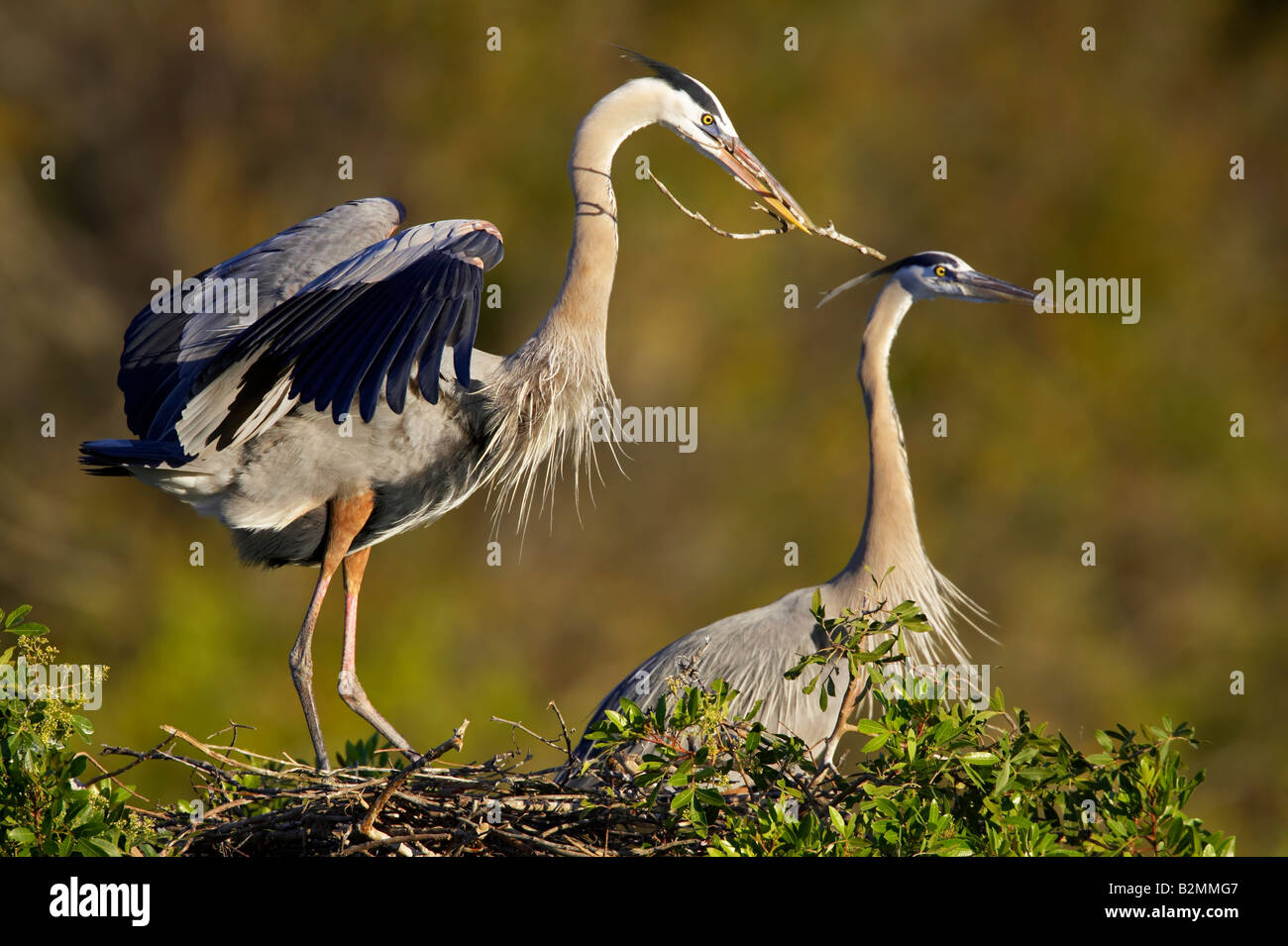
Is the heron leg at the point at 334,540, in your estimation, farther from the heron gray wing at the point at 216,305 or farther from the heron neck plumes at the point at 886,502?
the heron neck plumes at the point at 886,502

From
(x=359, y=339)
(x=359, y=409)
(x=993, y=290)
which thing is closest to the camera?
(x=359, y=339)

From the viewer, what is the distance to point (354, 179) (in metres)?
10.5

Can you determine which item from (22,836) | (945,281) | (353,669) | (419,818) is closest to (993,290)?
(945,281)

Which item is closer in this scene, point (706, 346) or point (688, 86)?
point (688, 86)

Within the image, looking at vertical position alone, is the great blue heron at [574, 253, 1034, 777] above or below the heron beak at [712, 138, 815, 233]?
below

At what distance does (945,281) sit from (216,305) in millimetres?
2191

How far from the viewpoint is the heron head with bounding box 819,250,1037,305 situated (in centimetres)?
465

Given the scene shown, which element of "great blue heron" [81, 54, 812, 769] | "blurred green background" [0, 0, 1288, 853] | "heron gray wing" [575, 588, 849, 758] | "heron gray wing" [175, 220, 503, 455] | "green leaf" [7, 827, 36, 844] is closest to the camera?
"green leaf" [7, 827, 36, 844]

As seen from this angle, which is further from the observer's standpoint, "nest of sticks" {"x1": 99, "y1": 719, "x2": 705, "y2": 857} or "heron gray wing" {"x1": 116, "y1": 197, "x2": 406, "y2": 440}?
"heron gray wing" {"x1": 116, "y1": 197, "x2": 406, "y2": 440}

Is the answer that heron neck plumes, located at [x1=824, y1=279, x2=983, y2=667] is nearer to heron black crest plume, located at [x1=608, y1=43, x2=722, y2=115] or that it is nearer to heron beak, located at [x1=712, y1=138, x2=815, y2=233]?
heron beak, located at [x1=712, y1=138, x2=815, y2=233]

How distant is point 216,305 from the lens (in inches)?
170

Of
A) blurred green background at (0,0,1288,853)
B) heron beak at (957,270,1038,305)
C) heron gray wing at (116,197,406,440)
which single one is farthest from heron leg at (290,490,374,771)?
blurred green background at (0,0,1288,853)

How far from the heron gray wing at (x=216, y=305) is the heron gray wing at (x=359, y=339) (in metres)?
0.48

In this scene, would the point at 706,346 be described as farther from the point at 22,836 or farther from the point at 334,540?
the point at 22,836
